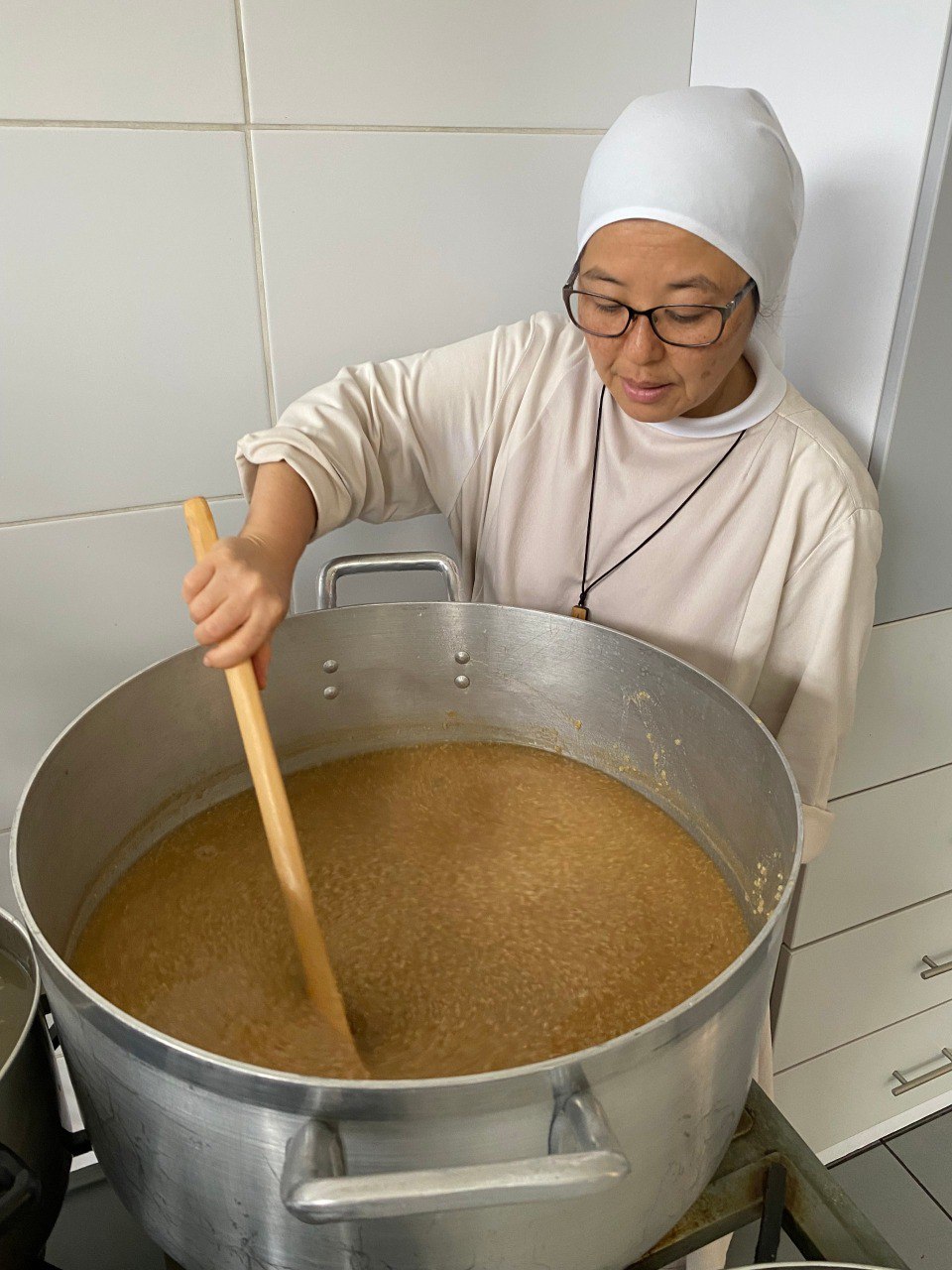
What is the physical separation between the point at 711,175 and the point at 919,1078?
1.42m

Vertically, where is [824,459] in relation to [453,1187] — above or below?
above

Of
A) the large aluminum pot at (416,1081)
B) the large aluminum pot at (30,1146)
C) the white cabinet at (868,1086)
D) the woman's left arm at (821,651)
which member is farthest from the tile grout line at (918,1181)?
the large aluminum pot at (30,1146)

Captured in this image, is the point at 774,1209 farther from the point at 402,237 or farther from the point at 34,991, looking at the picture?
the point at 402,237

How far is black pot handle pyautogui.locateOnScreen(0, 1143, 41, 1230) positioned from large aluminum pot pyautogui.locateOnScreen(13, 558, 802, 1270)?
41 mm

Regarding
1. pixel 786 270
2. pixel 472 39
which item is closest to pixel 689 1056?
pixel 786 270

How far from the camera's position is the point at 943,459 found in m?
1.01

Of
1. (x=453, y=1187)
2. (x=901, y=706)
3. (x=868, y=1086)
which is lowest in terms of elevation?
(x=868, y=1086)

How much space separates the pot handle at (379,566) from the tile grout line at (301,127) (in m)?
0.43

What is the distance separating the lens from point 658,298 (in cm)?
82

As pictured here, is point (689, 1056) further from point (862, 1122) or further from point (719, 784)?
point (862, 1122)

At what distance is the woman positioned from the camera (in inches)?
31.7

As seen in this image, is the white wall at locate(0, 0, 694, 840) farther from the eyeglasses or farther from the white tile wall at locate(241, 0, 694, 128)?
the eyeglasses

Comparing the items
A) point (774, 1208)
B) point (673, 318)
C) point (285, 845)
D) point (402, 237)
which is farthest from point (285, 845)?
point (402, 237)

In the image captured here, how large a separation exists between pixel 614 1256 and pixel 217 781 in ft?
1.75
